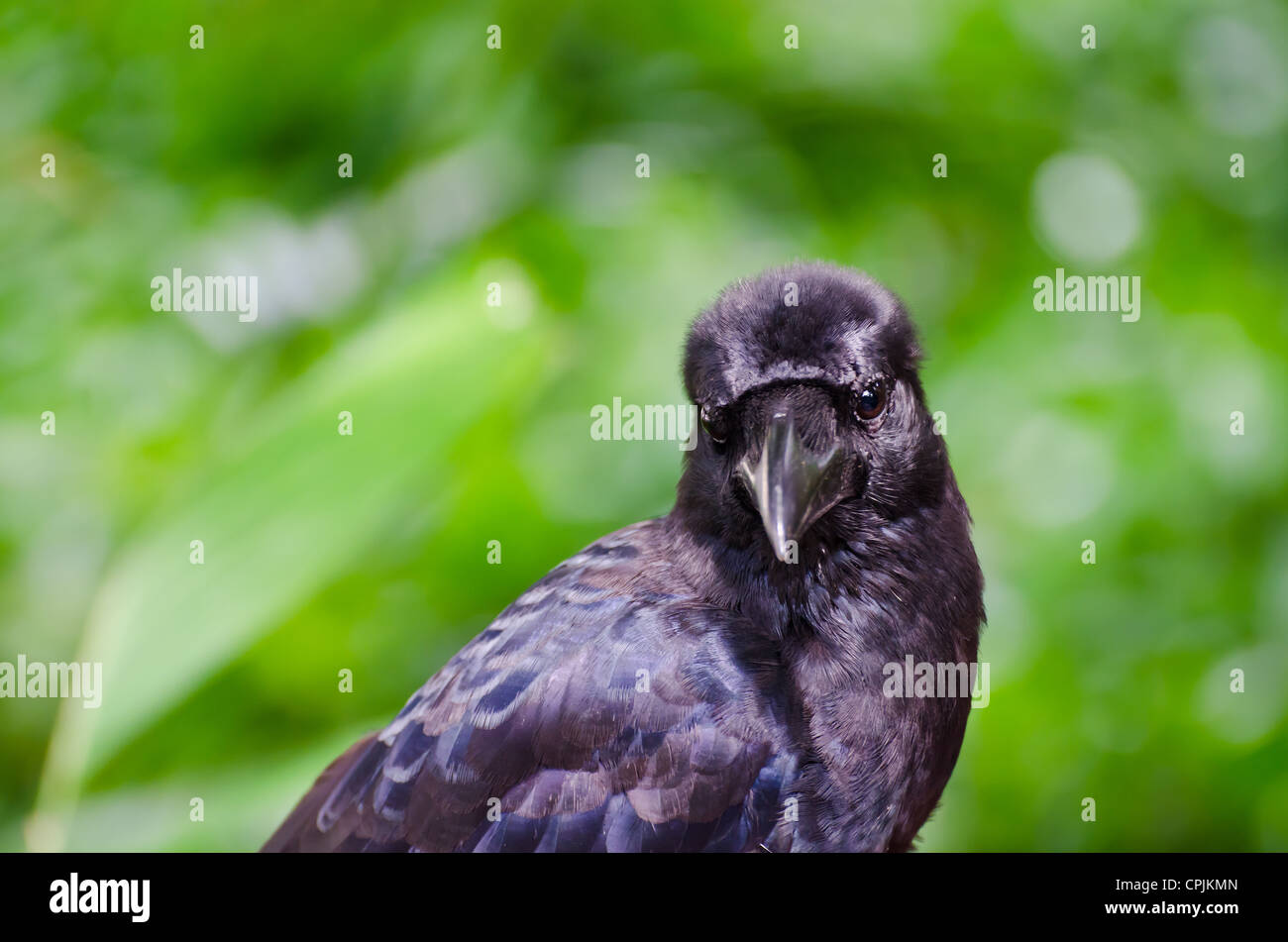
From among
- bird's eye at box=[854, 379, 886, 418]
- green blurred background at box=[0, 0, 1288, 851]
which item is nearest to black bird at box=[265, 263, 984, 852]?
bird's eye at box=[854, 379, 886, 418]

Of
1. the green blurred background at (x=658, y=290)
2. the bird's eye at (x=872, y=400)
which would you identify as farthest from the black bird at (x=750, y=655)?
the green blurred background at (x=658, y=290)

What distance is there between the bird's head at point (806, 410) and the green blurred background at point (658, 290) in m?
0.45

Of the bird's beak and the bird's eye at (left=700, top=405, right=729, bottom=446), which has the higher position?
the bird's eye at (left=700, top=405, right=729, bottom=446)

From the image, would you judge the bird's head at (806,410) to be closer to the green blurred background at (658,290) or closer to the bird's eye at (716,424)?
the bird's eye at (716,424)

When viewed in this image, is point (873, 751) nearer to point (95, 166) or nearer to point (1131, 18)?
point (1131, 18)

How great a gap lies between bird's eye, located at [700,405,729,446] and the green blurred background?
439 mm

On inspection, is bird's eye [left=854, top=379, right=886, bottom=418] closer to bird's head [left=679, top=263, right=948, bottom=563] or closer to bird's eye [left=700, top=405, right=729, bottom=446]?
bird's head [left=679, top=263, right=948, bottom=563]

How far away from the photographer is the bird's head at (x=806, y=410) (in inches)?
43.1

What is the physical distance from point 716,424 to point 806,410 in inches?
4.4

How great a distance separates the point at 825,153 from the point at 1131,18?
69cm

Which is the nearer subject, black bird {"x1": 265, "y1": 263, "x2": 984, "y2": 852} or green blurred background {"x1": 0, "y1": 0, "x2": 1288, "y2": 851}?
black bird {"x1": 265, "y1": 263, "x2": 984, "y2": 852}

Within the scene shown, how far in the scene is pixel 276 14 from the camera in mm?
2207

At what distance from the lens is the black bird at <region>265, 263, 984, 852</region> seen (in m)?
1.11

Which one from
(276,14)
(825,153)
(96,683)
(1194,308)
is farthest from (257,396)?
(1194,308)
